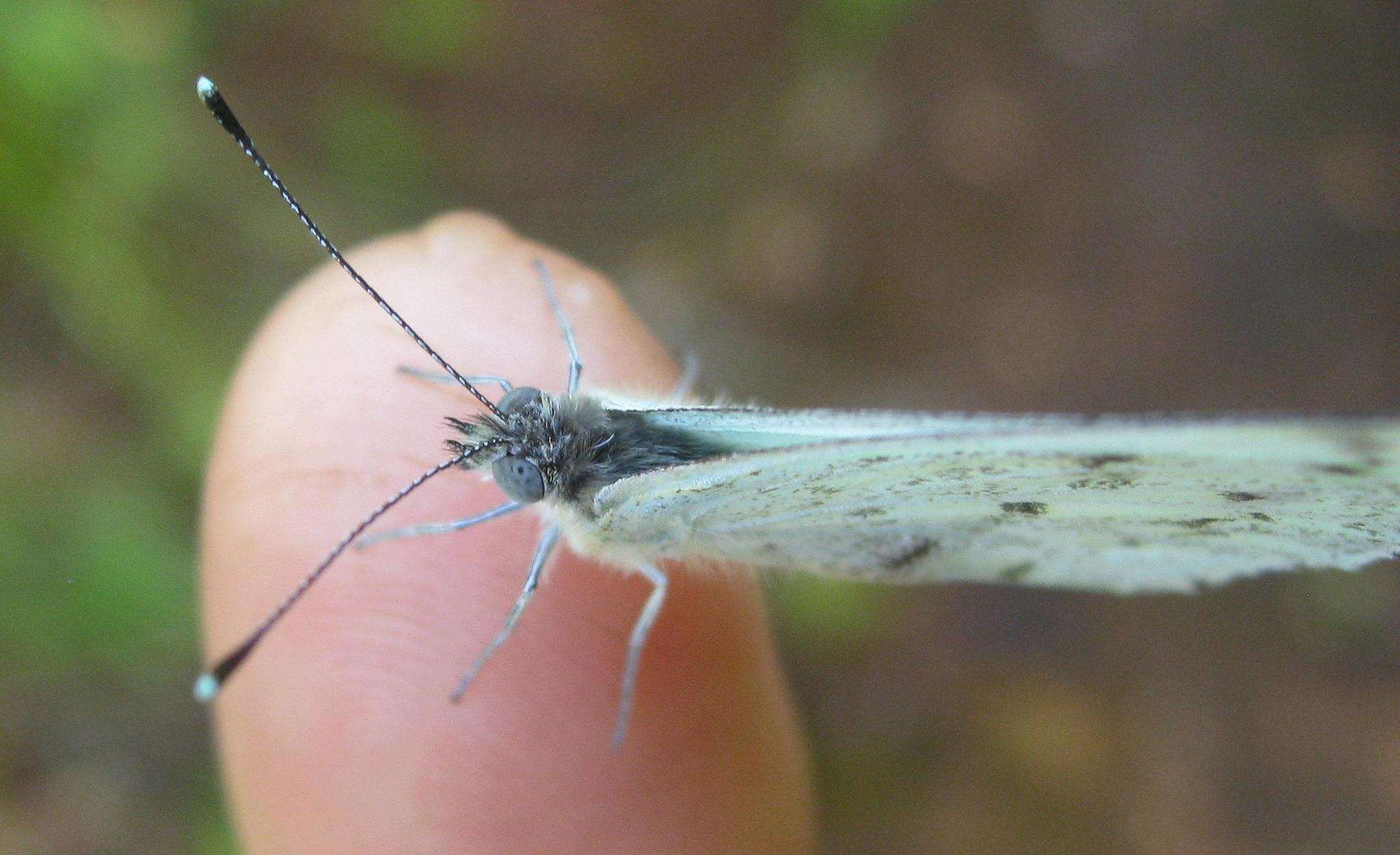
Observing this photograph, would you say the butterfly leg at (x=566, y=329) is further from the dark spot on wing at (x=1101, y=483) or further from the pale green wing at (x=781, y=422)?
the dark spot on wing at (x=1101, y=483)

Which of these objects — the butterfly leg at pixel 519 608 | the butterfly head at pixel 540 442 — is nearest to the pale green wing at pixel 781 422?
the butterfly head at pixel 540 442

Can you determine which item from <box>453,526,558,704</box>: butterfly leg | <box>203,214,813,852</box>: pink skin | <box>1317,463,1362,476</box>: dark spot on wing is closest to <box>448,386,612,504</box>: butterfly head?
<box>453,526,558,704</box>: butterfly leg

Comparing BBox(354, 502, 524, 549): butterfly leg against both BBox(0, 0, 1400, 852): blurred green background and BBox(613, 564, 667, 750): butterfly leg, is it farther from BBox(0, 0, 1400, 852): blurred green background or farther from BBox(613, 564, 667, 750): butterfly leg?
BBox(0, 0, 1400, 852): blurred green background

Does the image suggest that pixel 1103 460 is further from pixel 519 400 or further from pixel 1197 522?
pixel 519 400

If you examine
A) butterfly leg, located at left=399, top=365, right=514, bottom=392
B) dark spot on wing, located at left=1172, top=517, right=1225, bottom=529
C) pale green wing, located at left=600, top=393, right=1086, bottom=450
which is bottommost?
butterfly leg, located at left=399, top=365, right=514, bottom=392

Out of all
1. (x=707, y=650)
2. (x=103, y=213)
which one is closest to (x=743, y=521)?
(x=707, y=650)

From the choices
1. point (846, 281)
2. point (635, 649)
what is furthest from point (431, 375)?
point (846, 281)
